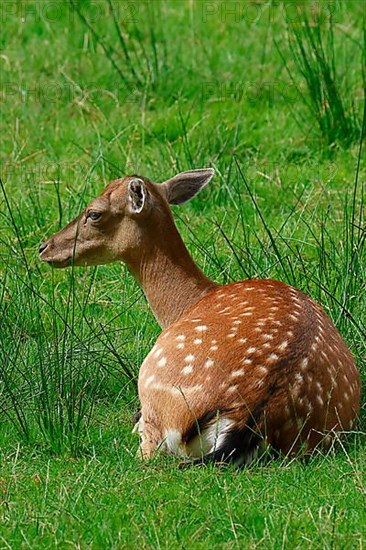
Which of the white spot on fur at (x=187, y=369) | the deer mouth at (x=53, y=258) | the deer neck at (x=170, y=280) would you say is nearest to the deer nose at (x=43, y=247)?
the deer mouth at (x=53, y=258)

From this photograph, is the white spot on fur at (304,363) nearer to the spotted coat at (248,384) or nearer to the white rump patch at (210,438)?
the spotted coat at (248,384)

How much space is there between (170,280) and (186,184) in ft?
1.73

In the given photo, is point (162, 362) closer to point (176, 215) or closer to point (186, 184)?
point (186, 184)

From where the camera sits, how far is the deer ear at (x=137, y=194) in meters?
5.77

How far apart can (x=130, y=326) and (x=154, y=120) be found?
8.43 feet

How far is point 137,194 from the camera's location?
19.1ft

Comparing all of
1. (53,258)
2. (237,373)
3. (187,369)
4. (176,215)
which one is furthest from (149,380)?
(176,215)

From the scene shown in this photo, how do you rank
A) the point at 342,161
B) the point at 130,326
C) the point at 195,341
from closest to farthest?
the point at 195,341 < the point at 130,326 < the point at 342,161

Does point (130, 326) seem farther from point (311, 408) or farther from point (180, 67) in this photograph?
point (180, 67)

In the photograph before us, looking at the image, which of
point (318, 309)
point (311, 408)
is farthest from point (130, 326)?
point (311, 408)

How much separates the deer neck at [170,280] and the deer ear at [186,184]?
33cm

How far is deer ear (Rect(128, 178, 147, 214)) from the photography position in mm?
5770

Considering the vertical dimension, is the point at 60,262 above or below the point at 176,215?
above

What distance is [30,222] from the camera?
24.6 feet
